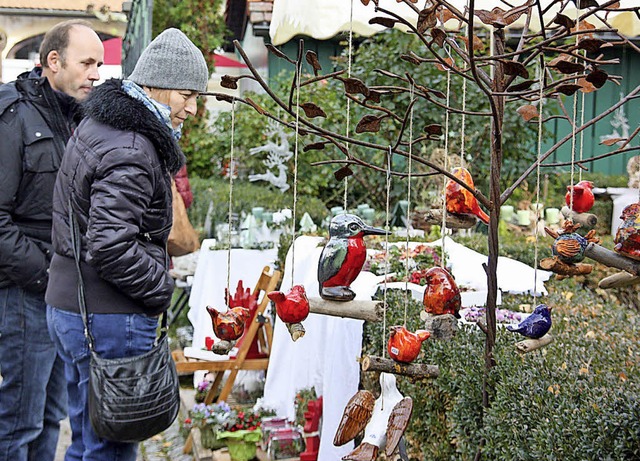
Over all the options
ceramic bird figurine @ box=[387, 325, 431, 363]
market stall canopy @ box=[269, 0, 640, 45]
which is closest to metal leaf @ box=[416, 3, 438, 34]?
ceramic bird figurine @ box=[387, 325, 431, 363]

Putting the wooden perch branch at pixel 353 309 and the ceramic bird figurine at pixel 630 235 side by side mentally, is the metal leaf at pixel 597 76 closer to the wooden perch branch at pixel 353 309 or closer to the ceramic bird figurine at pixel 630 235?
the ceramic bird figurine at pixel 630 235

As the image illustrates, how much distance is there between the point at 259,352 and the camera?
5113mm

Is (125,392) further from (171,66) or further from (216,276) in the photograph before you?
(216,276)

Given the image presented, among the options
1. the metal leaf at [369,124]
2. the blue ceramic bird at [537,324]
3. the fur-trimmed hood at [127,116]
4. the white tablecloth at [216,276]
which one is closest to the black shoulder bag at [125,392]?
the fur-trimmed hood at [127,116]

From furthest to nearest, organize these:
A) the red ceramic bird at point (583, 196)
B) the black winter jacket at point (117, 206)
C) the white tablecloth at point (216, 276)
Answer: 1. the white tablecloth at point (216, 276)
2. the black winter jacket at point (117, 206)
3. the red ceramic bird at point (583, 196)

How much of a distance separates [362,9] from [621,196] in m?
4.50

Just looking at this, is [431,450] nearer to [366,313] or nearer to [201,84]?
[366,313]

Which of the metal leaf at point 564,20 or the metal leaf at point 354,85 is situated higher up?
the metal leaf at point 564,20

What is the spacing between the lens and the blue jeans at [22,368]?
3.16 metres

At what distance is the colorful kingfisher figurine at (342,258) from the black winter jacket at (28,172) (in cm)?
161

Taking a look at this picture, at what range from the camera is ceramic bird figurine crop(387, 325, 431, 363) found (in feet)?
6.05

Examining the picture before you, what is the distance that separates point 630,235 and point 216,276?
A: 404 centimetres

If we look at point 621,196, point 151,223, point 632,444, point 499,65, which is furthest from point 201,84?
point 621,196

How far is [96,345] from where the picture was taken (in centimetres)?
264
